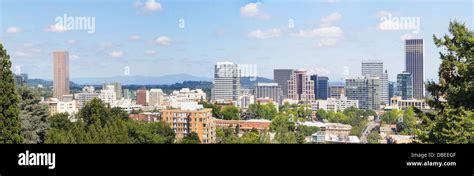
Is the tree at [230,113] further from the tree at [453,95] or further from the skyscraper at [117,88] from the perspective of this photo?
the tree at [453,95]

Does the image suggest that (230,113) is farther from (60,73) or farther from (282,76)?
(60,73)

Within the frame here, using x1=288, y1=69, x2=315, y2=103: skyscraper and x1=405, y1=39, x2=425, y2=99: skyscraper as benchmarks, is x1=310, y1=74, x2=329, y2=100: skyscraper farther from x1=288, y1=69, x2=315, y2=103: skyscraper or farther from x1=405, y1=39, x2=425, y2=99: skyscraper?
x1=405, y1=39, x2=425, y2=99: skyscraper

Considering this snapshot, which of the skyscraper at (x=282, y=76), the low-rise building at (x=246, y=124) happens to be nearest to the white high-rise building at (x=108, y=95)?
the low-rise building at (x=246, y=124)

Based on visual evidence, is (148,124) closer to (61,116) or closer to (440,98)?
(61,116)

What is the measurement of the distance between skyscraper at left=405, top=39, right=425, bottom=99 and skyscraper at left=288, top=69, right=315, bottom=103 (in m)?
1.35

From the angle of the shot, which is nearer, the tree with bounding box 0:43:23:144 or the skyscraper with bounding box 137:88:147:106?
the tree with bounding box 0:43:23:144

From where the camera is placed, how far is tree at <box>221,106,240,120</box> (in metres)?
7.87

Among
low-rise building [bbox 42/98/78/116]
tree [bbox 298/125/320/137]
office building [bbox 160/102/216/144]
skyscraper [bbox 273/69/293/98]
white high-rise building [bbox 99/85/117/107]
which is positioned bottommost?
tree [bbox 298/125/320/137]

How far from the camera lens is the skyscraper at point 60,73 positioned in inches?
260

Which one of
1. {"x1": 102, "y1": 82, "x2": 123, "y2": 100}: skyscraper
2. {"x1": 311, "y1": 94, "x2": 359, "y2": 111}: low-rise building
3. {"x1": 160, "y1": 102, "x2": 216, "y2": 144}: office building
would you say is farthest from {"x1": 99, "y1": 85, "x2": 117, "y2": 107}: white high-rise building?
{"x1": 311, "y1": 94, "x2": 359, "y2": 111}: low-rise building

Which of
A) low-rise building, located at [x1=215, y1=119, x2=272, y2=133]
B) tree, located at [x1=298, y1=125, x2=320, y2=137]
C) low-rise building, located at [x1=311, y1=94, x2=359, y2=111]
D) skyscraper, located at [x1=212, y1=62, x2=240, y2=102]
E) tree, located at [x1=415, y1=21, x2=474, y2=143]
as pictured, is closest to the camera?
tree, located at [x1=415, y1=21, x2=474, y2=143]

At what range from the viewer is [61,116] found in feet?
26.3
